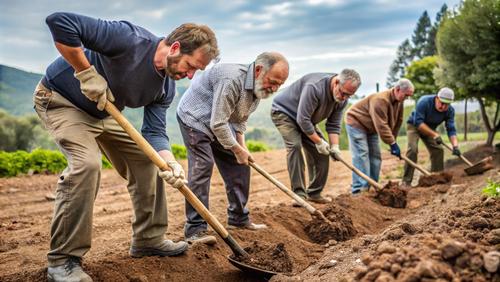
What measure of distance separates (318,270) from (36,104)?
2285 mm

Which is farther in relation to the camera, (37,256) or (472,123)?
(472,123)

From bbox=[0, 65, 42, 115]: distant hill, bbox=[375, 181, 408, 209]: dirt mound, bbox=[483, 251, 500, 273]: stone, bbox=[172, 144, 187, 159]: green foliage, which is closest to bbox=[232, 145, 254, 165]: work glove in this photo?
bbox=[483, 251, 500, 273]: stone

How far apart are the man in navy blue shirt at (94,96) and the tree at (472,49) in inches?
374

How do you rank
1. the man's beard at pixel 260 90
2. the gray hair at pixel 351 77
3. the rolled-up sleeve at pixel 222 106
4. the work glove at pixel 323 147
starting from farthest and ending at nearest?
1. the work glove at pixel 323 147
2. the gray hair at pixel 351 77
3. the man's beard at pixel 260 90
4. the rolled-up sleeve at pixel 222 106

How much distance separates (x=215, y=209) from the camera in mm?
6395

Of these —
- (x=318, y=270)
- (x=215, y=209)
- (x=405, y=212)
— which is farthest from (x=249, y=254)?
(x=405, y=212)

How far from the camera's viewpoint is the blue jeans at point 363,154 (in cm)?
743

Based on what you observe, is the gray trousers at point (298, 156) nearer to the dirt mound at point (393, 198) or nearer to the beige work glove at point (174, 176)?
the dirt mound at point (393, 198)

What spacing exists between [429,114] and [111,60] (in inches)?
275

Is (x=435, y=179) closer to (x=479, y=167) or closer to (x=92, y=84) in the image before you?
(x=479, y=167)

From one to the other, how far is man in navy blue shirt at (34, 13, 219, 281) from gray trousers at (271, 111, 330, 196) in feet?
10.2

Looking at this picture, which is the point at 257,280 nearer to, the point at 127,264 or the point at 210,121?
the point at 127,264

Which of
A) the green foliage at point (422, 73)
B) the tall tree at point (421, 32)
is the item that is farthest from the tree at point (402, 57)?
the green foliage at point (422, 73)

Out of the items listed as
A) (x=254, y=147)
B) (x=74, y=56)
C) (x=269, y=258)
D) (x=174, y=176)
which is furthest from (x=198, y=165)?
(x=254, y=147)
